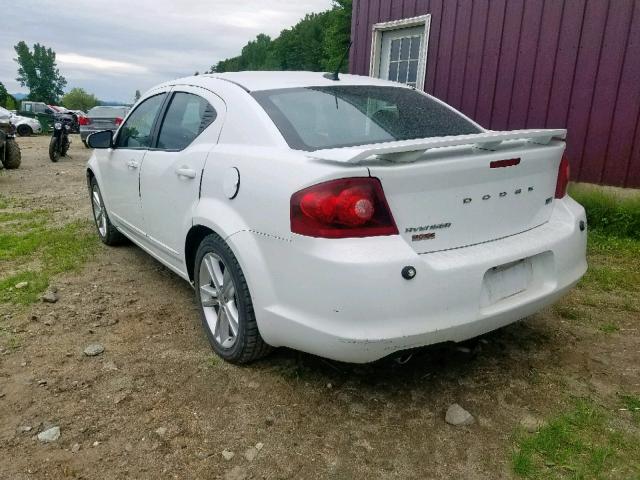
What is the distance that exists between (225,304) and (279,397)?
1.86 ft

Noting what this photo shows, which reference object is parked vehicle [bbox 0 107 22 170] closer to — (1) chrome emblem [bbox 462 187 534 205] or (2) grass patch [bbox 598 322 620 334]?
(1) chrome emblem [bbox 462 187 534 205]

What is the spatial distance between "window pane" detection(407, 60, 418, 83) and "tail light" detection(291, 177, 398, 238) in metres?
6.11

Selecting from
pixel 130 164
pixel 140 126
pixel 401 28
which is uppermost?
pixel 401 28

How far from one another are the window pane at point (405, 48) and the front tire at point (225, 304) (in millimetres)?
6012

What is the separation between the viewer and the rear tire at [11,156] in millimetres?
10211

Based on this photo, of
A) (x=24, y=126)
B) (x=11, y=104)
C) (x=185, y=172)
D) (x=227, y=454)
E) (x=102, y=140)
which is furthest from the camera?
(x=11, y=104)

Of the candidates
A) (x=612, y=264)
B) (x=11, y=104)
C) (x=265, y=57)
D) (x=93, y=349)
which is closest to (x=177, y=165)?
(x=93, y=349)

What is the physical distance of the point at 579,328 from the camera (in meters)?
3.13

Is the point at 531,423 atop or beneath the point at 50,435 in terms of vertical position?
atop

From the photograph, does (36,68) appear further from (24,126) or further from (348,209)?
(348,209)

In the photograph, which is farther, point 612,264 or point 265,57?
point 265,57

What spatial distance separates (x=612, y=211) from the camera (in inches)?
206

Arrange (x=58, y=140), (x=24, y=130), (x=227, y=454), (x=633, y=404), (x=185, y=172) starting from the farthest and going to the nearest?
(x=24, y=130)
(x=58, y=140)
(x=185, y=172)
(x=633, y=404)
(x=227, y=454)

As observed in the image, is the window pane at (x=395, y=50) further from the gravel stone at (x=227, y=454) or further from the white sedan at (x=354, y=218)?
the gravel stone at (x=227, y=454)
